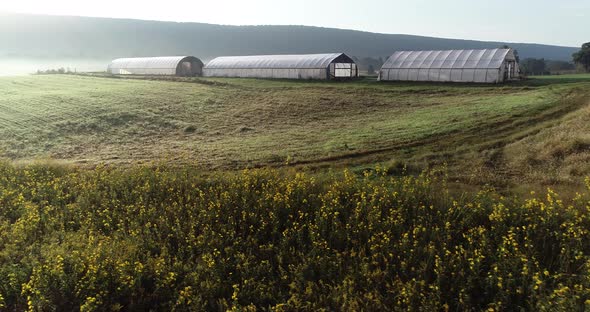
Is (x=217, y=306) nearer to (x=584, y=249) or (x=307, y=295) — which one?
(x=307, y=295)

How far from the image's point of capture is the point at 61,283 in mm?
6867

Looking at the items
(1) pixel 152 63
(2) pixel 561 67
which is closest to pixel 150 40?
(1) pixel 152 63

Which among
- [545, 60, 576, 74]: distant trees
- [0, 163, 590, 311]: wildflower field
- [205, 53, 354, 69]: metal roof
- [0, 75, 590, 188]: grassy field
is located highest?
[545, 60, 576, 74]: distant trees

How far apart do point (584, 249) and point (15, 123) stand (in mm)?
24466

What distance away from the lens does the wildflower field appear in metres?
6.54

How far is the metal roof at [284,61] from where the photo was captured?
44.8 m

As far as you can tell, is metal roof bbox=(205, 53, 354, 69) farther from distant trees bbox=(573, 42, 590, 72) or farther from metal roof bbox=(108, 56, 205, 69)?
distant trees bbox=(573, 42, 590, 72)

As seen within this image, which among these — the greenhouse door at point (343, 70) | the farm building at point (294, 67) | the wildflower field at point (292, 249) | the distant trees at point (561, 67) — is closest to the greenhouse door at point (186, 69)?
the farm building at point (294, 67)

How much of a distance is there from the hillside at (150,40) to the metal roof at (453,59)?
115 meters

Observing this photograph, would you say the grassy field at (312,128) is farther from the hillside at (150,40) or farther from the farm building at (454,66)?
the hillside at (150,40)

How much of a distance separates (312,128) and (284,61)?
91.9 ft

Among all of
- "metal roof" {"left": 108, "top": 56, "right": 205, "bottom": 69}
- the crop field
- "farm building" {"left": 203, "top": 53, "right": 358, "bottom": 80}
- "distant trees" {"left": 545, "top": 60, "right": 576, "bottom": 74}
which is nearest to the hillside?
"metal roof" {"left": 108, "top": 56, "right": 205, "bottom": 69}

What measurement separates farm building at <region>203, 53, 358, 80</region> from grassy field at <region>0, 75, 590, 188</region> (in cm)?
1103

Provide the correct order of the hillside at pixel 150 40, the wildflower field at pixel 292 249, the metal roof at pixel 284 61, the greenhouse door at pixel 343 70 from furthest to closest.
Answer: the hillside at pixel 150 40, the metal roof at pixel 284 61, the greenhouse door at pixel 343 70, the wildflower field at pixel 292 249
